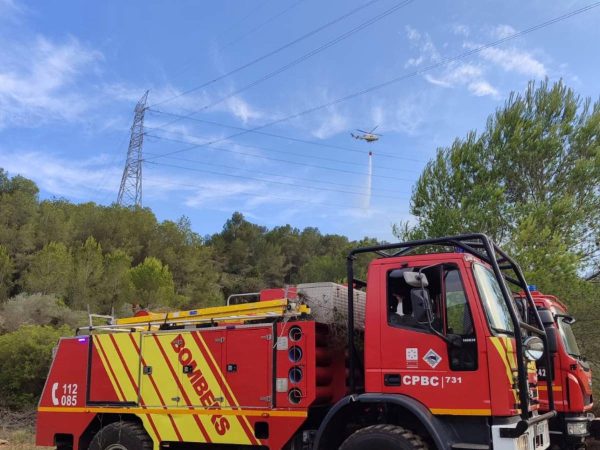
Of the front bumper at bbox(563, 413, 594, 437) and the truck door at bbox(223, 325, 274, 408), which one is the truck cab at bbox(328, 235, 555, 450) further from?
the front bumper at bbox(563, 413, 594, 437)

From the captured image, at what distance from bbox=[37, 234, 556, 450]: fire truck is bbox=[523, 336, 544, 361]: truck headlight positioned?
1cm

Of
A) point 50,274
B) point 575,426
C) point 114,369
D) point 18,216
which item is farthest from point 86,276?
point 575,426

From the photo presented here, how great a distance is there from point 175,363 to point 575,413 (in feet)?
18.9

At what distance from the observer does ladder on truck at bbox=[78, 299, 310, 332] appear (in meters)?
6.62

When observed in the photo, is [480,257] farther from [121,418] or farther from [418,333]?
[121,418]

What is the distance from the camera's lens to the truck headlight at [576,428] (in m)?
8.05

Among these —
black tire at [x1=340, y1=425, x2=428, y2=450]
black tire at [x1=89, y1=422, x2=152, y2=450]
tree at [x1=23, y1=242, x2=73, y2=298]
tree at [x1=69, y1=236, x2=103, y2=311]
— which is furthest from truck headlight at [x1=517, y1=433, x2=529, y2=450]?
tree at [x1=23, y1=242, x2=73, y2=298]

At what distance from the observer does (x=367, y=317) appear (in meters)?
6.00

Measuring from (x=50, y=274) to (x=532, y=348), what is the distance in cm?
3066

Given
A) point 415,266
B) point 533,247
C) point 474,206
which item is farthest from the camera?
point 474,206

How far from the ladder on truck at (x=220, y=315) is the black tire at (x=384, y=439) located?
1501 mm

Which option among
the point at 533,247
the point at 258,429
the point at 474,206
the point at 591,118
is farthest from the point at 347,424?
the point at 591,118

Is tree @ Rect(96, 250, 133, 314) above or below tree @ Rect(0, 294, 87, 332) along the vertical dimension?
above

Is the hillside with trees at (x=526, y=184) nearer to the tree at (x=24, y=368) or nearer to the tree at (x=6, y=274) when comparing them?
the tree at (x=24, y=368)
